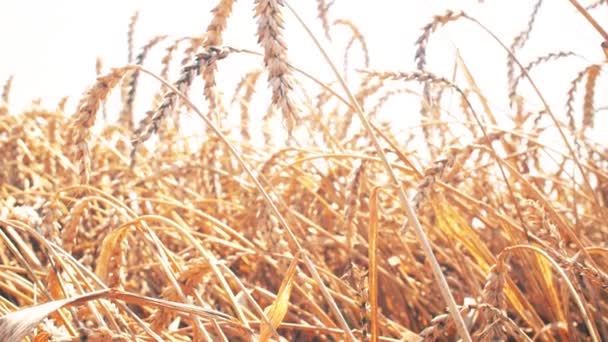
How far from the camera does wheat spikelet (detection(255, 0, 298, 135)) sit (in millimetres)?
→ 605

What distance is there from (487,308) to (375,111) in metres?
1.18

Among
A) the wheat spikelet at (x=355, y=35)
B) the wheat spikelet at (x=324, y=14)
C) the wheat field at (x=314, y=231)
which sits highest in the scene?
the wheat spikelet at (x=355, y=35)

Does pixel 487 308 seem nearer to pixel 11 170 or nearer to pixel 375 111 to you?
pixel 375 111

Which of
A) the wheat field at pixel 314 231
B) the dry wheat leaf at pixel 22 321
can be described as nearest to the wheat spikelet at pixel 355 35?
the wheat field at pixel 314 231

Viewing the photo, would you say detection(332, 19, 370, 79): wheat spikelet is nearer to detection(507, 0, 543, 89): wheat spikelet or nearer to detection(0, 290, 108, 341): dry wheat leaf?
detection(507, 0, 543, 89): wheat spikelet

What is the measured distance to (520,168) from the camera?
62.6 inches

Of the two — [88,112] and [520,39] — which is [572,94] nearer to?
[520,39]

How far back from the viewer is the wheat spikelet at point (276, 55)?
1.98 ft

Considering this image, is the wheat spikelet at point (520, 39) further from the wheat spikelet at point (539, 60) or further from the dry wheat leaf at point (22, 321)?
the dry wheat leaf at point (22, 321)

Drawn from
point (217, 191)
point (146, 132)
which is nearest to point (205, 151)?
point (217, 191)

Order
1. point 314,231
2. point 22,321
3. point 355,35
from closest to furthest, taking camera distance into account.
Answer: point 22,321 < point 314,231 < point 355,35

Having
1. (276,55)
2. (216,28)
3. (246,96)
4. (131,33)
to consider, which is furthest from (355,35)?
(276,55)

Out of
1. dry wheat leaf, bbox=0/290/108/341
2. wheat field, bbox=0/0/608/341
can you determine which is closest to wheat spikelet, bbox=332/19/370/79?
wheat field, bbox=0/0/608/341

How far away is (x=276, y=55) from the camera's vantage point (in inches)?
24.5
